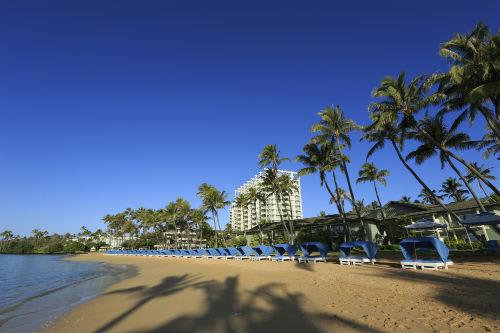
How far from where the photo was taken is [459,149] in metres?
22.9

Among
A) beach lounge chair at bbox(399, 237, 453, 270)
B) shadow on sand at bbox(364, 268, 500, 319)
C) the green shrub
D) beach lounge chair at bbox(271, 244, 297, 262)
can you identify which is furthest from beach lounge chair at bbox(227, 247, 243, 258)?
the green shrub

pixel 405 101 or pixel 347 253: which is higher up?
pixel 405 101

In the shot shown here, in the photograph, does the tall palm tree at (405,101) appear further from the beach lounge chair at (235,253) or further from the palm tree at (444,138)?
the beach lounge chair at (235,253)

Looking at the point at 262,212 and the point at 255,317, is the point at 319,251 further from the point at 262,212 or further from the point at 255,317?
the point at 262,212

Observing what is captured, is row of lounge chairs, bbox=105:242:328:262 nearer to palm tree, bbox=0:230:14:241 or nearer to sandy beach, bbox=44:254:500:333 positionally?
sandy beach, bbox=44:254:500:333

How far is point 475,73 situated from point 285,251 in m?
17.9

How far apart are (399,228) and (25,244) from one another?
140m

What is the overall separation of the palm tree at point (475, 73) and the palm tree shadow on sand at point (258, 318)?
15.5 m

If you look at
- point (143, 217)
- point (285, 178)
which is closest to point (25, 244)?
point (143, 217)

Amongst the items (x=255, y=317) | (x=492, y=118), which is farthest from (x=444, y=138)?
(x=255, y=317)

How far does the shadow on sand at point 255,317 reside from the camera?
6426mm

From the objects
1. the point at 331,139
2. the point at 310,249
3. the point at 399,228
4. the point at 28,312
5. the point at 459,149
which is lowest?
the point at 28,312

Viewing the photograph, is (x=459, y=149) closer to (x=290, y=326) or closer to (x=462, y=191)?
(x=290, y=326)

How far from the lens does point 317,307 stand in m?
7.95
